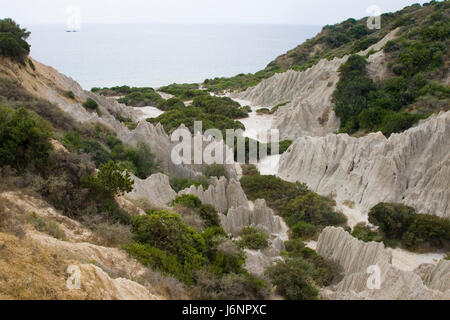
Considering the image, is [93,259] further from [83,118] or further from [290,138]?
[290,138]

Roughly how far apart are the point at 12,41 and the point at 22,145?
15.1m

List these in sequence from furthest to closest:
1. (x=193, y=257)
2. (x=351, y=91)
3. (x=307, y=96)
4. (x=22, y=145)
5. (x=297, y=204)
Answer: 1. (x=307, y=96)
2. (x=351, y=91)
3. (x=297, y=204)
4. (x=22, y=145)
5. (x=193, y=257)

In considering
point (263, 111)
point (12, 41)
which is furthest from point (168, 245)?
point (263, 111)

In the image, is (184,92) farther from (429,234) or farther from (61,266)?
(61,266)

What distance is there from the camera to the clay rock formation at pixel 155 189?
14505 mm

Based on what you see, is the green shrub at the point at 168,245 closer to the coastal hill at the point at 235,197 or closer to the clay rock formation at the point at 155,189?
the coastal hill at the point at 235,197

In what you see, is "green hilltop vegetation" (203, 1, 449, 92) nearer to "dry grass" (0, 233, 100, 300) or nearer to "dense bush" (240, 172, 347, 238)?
"dense bush" (240, 172, 347, 238)

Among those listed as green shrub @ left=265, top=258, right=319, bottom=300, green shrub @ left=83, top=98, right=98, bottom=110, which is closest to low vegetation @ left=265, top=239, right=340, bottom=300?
green shrub @ left=265, top=258, right=319, bottom=300

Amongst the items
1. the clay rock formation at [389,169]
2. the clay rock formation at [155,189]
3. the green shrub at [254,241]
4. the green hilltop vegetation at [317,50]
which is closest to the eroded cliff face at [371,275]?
the green shrub at [254,241]

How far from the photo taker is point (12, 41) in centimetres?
2219

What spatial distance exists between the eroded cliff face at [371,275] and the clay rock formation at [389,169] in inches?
237
